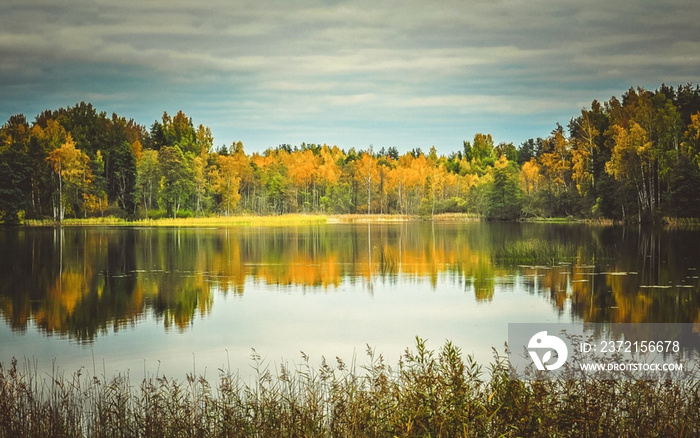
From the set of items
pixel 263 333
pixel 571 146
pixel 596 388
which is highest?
pixel 571 146

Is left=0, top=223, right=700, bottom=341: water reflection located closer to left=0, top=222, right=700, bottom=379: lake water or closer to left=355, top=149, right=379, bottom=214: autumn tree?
left=0, top=222, right=700, bottom=379: lake water

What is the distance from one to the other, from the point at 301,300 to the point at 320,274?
291 inches

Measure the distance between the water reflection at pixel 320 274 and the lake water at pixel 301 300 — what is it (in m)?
0.09

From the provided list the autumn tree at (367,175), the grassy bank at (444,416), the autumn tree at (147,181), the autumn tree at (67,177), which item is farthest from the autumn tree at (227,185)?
the grassy bank at (444,416)

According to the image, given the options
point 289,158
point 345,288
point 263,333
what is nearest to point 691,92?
point 345,288

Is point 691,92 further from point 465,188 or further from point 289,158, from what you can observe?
point 289,158

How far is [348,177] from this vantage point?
14600 centimetres

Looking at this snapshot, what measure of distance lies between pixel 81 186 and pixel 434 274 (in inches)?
2926

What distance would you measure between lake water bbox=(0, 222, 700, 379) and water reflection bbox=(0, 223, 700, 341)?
0.09m

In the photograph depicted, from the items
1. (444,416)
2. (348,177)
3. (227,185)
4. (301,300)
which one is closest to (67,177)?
(227,185)

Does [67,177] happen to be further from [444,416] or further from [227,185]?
[444,416]

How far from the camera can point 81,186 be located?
308 feet

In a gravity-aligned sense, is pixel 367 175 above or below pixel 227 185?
above

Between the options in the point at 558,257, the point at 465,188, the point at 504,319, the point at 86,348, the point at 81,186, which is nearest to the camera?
the point at 86,348
